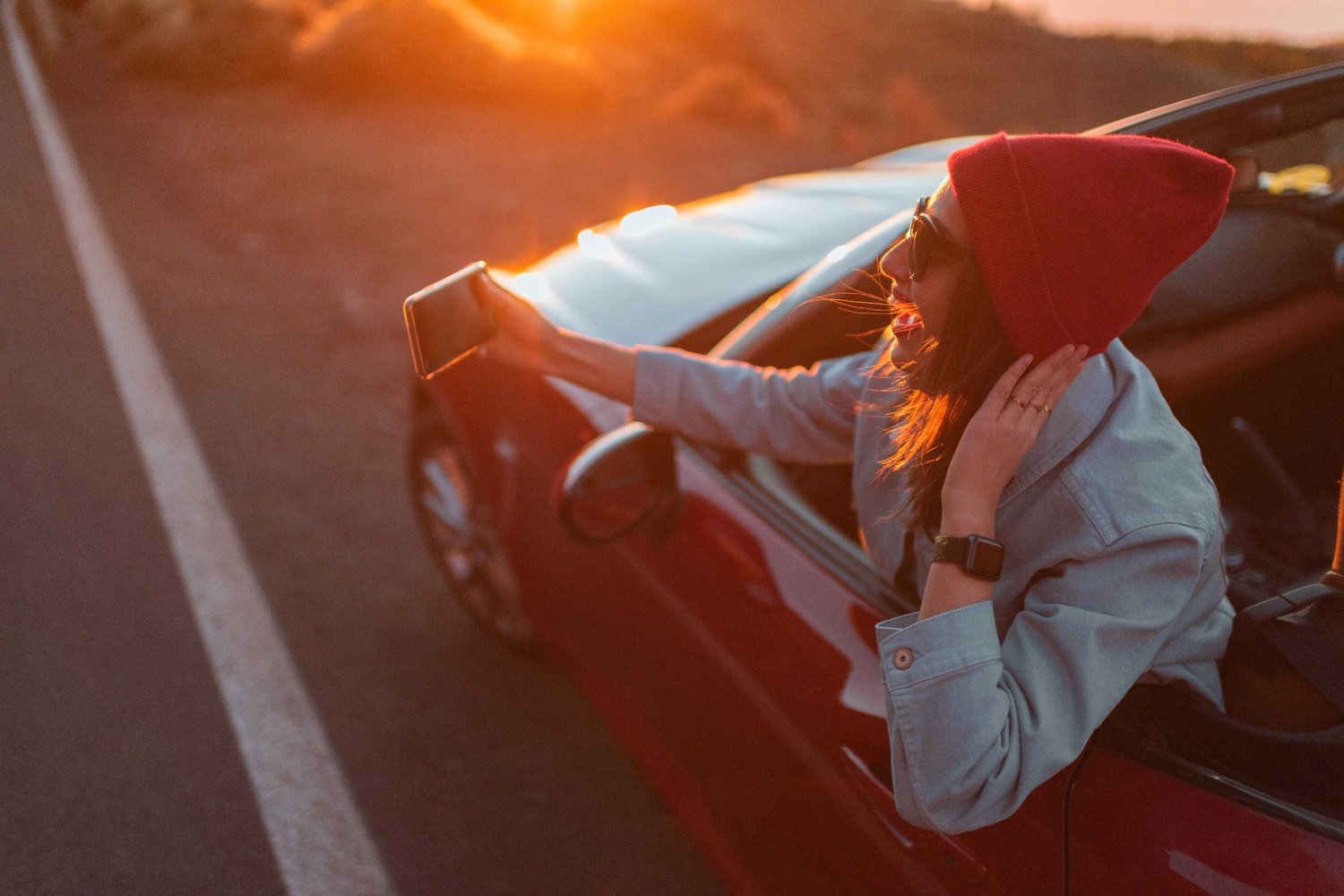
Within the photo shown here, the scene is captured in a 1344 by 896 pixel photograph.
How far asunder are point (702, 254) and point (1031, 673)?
6.40ft

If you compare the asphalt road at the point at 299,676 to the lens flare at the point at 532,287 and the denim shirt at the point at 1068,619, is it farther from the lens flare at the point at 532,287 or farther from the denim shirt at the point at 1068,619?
the denim shirt at the point at 1068,619

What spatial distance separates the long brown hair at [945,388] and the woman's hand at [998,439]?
5cm

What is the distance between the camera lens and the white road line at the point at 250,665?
2.45m

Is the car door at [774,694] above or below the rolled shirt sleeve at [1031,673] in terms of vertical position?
below

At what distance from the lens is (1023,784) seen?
1.21 meters

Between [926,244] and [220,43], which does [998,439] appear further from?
[220,43]

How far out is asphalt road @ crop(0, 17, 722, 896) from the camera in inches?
96.3

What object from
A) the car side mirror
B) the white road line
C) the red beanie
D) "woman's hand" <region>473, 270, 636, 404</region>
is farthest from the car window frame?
the white road line

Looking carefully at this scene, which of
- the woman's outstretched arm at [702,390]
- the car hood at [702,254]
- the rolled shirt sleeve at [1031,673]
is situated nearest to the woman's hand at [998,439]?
the rolled shirt sleeve at [1031,673]

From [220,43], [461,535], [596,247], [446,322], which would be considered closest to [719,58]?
[220,43]

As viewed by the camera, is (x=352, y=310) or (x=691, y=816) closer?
(x=691, y=816)

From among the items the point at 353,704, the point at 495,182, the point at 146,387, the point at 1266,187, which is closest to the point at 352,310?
the point at 146,387

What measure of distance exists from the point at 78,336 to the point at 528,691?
13.5ft

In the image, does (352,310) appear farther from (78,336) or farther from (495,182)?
(495,182)
